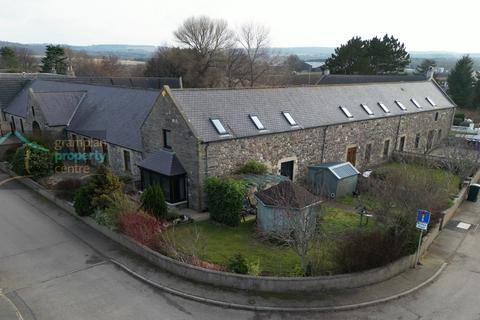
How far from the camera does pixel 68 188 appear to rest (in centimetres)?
2170

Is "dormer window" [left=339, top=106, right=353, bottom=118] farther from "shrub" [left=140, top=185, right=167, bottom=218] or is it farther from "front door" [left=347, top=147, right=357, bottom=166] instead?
"shrub" [left=140, top=185, right=167, bottom=218]

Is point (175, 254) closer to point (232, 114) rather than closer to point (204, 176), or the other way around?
point (204, 176)

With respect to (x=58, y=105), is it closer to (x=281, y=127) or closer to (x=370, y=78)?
(x=281, y=127)

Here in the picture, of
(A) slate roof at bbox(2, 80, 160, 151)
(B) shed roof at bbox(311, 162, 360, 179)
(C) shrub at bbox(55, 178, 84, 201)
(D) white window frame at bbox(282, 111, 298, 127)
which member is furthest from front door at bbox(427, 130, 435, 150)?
(C) shrub at bbox(55, 178, 84, 201)

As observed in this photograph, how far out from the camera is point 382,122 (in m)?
29.7

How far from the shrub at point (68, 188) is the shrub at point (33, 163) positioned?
376 cm

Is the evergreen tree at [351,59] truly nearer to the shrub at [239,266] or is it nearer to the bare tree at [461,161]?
the bare tree at [461,161]

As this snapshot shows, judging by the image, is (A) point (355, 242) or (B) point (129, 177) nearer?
(A) point (355, 242)

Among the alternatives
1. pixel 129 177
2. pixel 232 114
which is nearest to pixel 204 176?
pixel 232 114

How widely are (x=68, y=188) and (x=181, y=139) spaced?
782cm

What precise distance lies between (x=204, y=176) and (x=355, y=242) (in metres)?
8.72

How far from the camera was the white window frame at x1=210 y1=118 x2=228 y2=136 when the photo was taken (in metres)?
19.8

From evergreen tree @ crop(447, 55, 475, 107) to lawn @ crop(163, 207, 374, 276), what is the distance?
55475 millimetres

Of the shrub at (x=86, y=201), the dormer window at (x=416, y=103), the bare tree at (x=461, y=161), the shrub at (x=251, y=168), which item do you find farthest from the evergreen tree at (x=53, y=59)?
the bare tree at (x=461, y=161)
